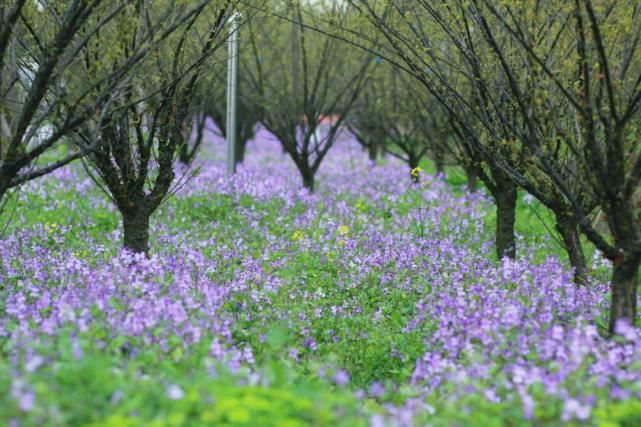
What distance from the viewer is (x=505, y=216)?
7.66 m

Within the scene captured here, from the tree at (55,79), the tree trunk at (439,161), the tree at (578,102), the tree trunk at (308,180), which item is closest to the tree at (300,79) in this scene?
the tree trunk at (308,180)

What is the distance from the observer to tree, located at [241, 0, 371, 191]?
12242mm

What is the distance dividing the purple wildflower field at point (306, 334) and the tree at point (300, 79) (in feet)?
13.0

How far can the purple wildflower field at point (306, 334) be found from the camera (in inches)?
124

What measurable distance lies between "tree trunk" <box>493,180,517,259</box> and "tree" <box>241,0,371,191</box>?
16.9ft

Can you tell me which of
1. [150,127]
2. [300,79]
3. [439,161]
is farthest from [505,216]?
[300,79]

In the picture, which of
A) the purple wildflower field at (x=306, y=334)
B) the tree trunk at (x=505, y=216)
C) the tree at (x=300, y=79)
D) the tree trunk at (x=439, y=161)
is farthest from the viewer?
the tree at (x=300, y=79)

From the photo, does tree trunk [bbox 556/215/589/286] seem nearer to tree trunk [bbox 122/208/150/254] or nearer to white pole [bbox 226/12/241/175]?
tree trunk [bbox 122/208/150/254]

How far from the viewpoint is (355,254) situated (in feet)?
23.9

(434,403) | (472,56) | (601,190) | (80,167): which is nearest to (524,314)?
(601,190)

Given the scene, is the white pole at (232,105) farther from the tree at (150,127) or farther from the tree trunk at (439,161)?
the tree at (150,127)

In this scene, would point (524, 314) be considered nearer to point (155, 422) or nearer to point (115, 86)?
point (155, 422)

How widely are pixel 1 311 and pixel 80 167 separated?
33.1 ft

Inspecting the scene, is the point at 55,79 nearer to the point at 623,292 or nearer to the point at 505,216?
the point at 623,292
